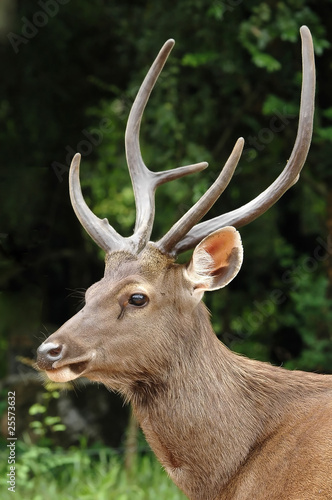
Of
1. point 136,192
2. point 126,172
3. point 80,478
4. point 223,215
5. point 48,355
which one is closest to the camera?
point 48,355

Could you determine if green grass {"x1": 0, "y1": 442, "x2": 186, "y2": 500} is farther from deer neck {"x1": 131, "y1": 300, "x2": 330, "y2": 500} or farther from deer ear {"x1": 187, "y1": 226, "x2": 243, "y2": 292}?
deer ear {"x1": 187, "y1": 226, "x2": 243, "y2": 292}

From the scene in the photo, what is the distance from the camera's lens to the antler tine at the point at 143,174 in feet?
12.0

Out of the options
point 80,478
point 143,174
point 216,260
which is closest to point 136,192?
point 143,174

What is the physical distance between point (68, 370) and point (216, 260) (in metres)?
0.77

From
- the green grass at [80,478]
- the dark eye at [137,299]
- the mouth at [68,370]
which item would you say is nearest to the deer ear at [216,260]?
the dark eye at [137,299]

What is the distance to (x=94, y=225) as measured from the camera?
3.72 m

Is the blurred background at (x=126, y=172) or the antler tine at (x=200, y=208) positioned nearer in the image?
the antler tine at (x=200, y=208)

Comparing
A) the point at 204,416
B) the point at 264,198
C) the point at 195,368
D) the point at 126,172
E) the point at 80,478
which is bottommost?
the point at 80,478

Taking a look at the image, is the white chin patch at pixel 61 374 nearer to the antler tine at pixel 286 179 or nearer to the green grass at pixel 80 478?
the antler tine at pixel 286 179

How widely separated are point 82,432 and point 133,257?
4429 mm

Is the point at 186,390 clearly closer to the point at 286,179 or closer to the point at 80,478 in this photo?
the point at 286,179

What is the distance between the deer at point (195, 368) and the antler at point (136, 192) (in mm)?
78

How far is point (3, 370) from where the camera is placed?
8.64m

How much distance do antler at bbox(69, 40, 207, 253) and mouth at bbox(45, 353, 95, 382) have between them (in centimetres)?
55
